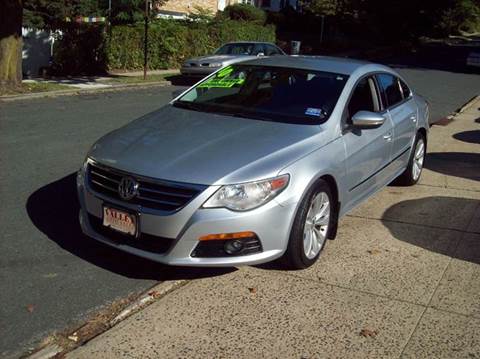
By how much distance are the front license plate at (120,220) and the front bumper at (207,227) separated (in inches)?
1.9

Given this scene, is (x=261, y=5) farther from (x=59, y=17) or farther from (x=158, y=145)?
(x=158, y=145)

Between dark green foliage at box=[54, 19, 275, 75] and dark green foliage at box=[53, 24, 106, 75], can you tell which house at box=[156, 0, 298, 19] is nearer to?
dark green foliage at box=[54, 19, 275, 75]

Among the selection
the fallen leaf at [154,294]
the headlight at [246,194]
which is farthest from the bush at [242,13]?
the fallen leaf at [154,294]

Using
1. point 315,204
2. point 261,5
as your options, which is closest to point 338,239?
point 315,204

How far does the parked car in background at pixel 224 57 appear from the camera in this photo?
18125 millimetres

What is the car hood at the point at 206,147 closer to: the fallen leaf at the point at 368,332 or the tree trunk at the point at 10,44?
the fallen leaf at the point at 368,332

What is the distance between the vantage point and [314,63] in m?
5.48

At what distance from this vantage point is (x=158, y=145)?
426 centimetres

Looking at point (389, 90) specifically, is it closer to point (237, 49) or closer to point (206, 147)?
point (206, 147)

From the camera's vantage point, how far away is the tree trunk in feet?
44.4

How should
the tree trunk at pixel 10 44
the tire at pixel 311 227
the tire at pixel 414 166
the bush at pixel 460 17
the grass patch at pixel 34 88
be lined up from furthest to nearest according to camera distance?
the bush at pixel 460 17
the grass patch at pixel 34 88
the tree trunk at pixel 10 44
the tire at pixel 414 166
the tire at pixel 311 227

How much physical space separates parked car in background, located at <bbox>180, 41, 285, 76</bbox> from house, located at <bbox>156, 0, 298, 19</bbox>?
8391 millimetres

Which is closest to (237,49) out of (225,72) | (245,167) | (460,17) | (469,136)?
(469,136)

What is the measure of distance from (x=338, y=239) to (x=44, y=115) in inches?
294
